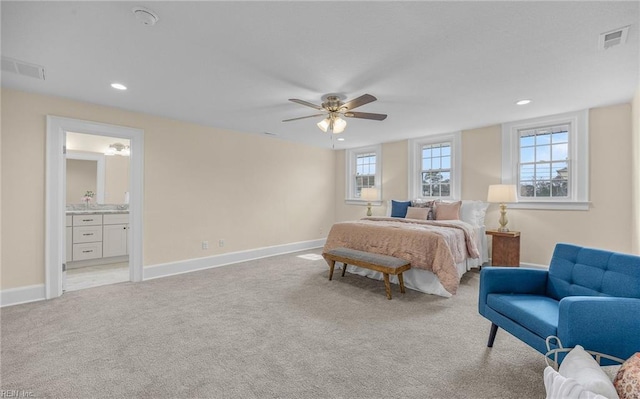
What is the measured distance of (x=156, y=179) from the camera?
416cm

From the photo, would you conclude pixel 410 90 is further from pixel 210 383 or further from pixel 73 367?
pixel 73 367

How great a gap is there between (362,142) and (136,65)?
4.46 m

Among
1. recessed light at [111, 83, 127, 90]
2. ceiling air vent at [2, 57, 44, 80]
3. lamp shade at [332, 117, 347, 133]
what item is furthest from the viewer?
lamp shade at [332, 117, 347, 133]

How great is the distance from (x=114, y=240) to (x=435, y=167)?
20.1 ft

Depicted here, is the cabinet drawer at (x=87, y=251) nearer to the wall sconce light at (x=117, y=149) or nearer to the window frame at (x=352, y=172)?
the wall sconce light at (x=117, y=149)

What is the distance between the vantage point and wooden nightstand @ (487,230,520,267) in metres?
4.11

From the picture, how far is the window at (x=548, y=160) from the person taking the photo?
3920mm

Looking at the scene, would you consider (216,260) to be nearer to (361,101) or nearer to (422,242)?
(422,242)

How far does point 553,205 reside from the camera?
162 inches

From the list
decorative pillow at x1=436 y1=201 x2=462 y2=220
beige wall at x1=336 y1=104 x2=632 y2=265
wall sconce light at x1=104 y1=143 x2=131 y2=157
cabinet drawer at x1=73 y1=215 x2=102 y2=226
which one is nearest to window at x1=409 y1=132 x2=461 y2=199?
beige wall at x1=336 y1=104 x2=632 y2=265

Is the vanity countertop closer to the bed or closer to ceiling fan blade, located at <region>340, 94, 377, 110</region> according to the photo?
the bed

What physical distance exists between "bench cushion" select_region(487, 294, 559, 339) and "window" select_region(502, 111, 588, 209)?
2823 millimetres

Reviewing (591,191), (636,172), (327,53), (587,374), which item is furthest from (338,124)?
(591,191)

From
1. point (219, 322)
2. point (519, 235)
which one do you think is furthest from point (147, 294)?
point (519, 235)
